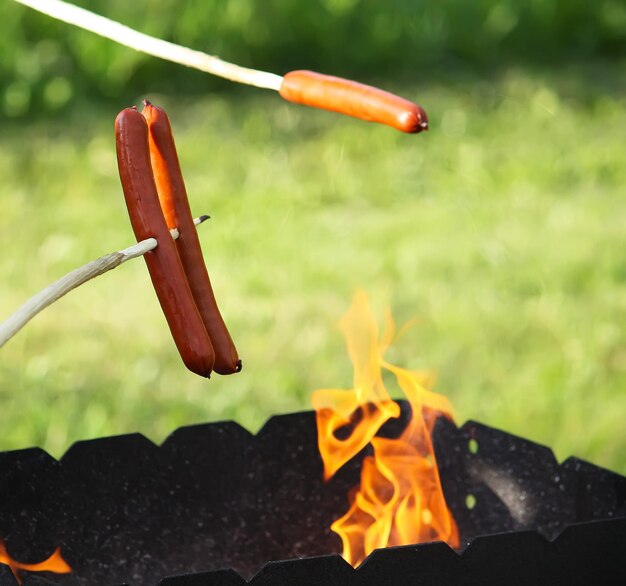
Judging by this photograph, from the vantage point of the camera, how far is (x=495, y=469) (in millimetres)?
2596

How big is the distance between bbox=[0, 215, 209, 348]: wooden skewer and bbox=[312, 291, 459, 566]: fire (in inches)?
38.1

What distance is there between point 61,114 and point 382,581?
4.69m

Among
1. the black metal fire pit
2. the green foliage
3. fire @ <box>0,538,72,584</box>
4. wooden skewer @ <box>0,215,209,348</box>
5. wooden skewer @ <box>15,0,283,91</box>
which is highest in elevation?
the green foliage

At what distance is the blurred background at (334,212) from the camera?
392 cm

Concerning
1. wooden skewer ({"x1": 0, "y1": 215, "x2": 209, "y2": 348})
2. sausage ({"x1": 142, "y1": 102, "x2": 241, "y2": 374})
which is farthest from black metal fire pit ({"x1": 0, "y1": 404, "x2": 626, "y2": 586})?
wooden skewer ({"x1": 0, "y1": 215, "x2": 209, "y2": 348})

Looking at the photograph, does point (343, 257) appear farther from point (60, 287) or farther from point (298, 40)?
point (60, 287)

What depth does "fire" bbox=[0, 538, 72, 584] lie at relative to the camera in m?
2.44

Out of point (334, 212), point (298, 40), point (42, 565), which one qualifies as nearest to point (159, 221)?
point (42, 565)

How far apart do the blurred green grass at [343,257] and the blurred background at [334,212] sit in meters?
0.01

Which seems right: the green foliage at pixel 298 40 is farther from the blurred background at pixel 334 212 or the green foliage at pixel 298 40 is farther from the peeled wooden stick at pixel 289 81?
the peeled wooden stick at pixel 289 81

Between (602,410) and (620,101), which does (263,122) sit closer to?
(620,101)

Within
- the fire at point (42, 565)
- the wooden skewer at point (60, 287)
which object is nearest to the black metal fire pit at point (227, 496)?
the fire at point (42, 565)

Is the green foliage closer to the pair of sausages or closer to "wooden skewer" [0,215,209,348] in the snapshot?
the pair of sausages

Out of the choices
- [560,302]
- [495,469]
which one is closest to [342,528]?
[495,469]
